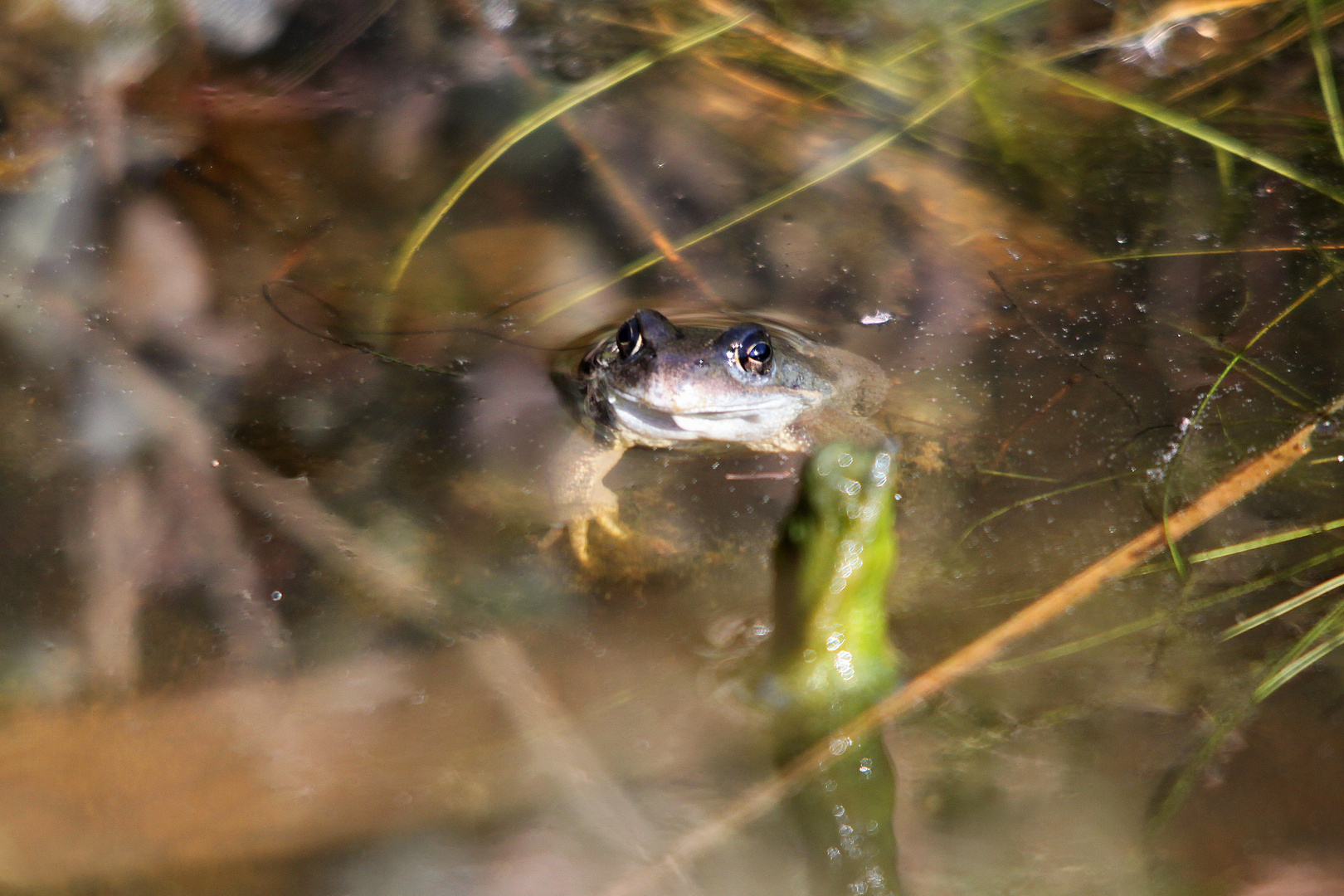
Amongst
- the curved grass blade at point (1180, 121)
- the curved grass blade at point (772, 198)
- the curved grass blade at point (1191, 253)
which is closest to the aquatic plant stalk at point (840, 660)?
the curved grass blade at point (772, 198)

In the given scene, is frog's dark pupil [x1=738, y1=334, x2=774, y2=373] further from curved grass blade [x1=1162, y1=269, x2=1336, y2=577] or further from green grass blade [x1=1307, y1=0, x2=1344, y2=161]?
green grass blade [x1=1307, y1=0, x2=1344, y2=161]

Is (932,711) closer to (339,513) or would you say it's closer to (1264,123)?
(339,513)

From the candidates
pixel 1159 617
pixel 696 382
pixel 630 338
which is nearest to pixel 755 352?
pixel 696 382

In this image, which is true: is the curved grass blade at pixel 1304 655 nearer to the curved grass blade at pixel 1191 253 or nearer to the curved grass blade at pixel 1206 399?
the curved grass blade at pixel 1206 399

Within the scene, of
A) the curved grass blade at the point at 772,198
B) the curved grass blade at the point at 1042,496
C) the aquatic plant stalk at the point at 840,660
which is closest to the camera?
the aquatic plant stalk at the point at 840,660

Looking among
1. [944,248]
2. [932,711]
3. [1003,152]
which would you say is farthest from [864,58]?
[932,711]

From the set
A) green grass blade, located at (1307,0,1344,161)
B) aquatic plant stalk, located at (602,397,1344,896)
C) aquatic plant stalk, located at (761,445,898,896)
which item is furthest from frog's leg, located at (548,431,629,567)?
green grass blade, located at (1307,0,1344,161)
